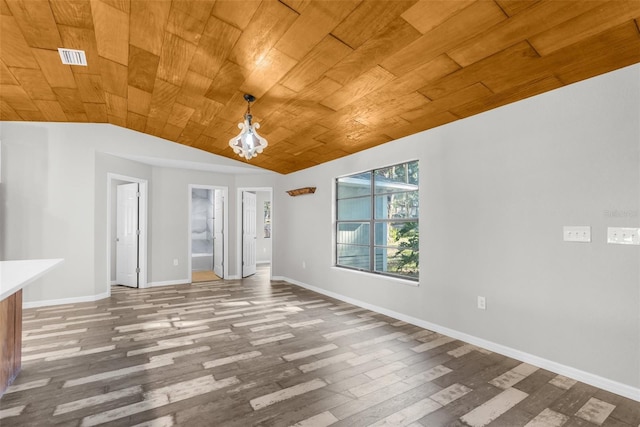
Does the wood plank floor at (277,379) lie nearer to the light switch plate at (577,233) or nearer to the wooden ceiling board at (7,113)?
the light switch plate at (577,233)

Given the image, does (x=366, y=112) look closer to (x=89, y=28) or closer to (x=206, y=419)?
(x=89, y=28)

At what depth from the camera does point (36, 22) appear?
2.38 m

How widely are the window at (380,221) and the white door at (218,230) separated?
2.92 m

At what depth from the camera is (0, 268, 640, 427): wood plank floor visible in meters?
1.90

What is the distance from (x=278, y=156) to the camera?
17.0ft

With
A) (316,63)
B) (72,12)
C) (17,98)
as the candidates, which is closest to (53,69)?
(17,98)

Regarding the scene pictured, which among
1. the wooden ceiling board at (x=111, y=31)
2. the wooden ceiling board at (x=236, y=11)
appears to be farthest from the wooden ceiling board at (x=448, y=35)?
the wooden ceiling board at (x=111, y=31)

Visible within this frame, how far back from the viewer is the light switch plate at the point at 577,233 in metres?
2.29

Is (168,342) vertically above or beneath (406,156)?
beneath

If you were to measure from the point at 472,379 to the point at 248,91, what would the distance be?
3.15 meters

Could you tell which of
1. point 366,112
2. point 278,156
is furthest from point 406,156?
point 278,156

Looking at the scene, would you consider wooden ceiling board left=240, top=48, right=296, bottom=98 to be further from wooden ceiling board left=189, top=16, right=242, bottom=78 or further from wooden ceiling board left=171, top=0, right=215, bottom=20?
wooden ceiling board left=171, top=0, right=215, bottom=20

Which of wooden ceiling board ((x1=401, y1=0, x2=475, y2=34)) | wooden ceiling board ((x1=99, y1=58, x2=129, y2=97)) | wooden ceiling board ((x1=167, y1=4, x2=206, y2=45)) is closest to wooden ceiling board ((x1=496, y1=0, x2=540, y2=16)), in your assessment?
wooden ceiling board ((x1=401, y1=0, x2=475, y2=34))

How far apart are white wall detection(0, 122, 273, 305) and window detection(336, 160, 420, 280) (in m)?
3.21
